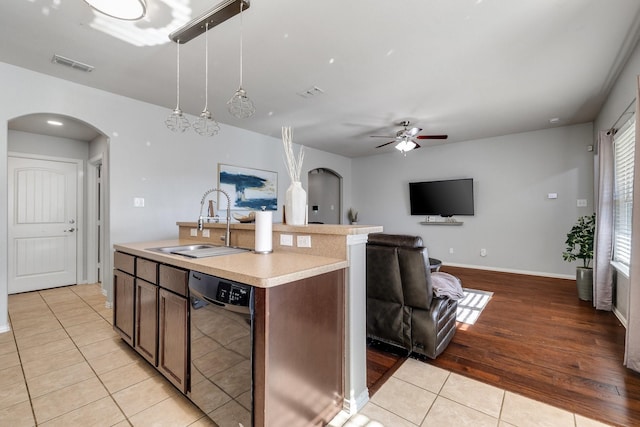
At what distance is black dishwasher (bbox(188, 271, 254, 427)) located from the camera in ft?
4.34

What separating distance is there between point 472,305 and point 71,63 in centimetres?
503

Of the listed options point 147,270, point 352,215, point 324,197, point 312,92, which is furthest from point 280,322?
point 324,197

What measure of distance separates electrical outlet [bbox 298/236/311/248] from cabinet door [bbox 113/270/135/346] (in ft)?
4.58

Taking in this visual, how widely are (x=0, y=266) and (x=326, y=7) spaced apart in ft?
12.3

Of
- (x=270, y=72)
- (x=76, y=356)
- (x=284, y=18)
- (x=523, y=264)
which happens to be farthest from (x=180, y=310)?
(x=523, y=264)

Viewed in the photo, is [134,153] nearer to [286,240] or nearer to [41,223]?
[41,223]

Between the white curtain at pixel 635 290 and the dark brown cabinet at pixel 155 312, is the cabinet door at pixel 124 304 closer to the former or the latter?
the dark brown cabinet at pixel 155 312

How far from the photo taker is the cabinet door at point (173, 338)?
1.69 m

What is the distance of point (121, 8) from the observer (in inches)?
67.3

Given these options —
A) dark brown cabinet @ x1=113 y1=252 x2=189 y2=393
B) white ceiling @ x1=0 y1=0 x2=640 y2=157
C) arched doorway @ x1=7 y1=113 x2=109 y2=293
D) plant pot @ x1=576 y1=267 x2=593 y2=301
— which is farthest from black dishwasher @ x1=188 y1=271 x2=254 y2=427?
plant pot @ x1=576 y1=267 x2=593 y2=301

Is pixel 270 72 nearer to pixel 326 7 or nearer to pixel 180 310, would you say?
pixel 326 7

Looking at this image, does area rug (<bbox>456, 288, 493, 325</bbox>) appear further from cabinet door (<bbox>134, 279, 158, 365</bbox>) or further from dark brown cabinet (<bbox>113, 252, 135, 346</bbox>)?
dark brown cabinet (<bbox>113, 252, 135, 346</bbox>)

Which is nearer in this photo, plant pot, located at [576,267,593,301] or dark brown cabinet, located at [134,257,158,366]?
dark brown cabinet, located at [134,257,158,366]

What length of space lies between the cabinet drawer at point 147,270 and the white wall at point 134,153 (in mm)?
1671
